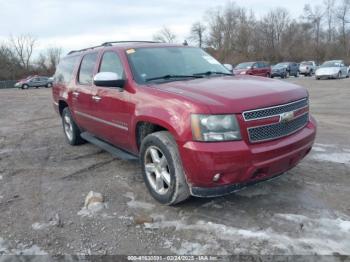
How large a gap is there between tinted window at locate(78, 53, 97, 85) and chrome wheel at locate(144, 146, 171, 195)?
2.04 m

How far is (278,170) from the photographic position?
3584 millimetres

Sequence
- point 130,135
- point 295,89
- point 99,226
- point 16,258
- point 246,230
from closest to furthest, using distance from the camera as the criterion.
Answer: point 16,258
point 246,230
point 99,226
point 295,89
point 130,135

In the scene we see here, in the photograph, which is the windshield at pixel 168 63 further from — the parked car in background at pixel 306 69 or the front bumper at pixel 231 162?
the parked car in background at pixel 306 69

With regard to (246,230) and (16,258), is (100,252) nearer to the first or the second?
(16,258)

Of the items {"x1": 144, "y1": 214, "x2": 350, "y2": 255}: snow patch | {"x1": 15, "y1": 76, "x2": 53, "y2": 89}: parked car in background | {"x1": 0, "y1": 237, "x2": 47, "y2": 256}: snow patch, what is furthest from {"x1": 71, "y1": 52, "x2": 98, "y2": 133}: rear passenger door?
{"x1": 15, "y1": 76, "x2": 53, "y2": 89}: parked car in background

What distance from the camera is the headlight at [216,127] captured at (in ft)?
10.6

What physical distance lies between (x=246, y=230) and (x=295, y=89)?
1.69 meters

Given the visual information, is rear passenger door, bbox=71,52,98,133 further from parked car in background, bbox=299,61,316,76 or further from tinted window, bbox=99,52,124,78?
parked car in background, bbox=299,61,316,76

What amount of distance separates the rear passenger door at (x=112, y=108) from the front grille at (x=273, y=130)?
1.66m

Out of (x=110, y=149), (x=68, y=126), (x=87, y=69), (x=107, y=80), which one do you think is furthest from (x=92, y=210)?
(x=68, y=126)

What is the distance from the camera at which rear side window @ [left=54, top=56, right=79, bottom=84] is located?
21.1 feet

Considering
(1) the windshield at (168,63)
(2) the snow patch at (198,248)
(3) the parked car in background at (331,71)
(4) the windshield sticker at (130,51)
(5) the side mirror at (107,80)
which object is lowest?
(2) the snow patch at (198,248)

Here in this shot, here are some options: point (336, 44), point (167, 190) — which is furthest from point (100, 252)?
point (336, 44)

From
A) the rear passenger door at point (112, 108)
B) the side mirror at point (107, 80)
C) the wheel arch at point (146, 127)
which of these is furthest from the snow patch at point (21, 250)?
the side mirror at point (107, 80)
